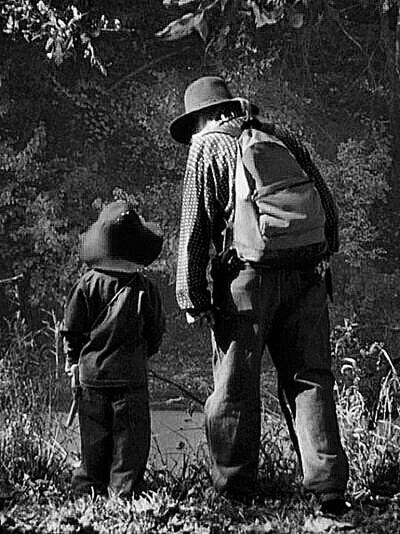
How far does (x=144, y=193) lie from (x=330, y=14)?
170 centimetres

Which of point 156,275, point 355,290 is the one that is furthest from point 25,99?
point 355,290

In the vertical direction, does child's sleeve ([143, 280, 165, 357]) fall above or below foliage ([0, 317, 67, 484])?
above

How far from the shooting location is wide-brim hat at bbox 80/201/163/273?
350 cm

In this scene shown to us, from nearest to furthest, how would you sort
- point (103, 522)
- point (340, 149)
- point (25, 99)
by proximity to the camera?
1. point (103, 522)
2. point (25, 99)
3. point (340, 149)

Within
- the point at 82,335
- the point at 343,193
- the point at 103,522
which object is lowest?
the point at 103,522

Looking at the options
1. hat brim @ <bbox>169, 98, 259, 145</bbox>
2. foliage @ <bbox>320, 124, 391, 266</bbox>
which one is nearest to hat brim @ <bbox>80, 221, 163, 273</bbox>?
hat brim @ <bbox>169, 98, 259, 145</bbox>

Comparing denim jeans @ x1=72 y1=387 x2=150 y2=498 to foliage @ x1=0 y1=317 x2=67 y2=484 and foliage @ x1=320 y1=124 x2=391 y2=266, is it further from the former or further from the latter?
foliage @ x1=320 y1=124 x2=391 y2=266

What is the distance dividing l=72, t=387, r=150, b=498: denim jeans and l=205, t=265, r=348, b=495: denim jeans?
0.86ft

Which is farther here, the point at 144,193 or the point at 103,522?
the point at 144,193

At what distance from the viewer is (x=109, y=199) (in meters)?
5.99

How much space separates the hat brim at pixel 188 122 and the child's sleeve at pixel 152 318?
2.00 ft

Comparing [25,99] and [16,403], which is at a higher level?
[25,99]

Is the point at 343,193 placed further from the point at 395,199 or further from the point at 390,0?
the point at 390,0

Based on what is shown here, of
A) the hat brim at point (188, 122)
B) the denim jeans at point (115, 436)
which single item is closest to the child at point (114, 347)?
the denim jeans at point (115, 436)
